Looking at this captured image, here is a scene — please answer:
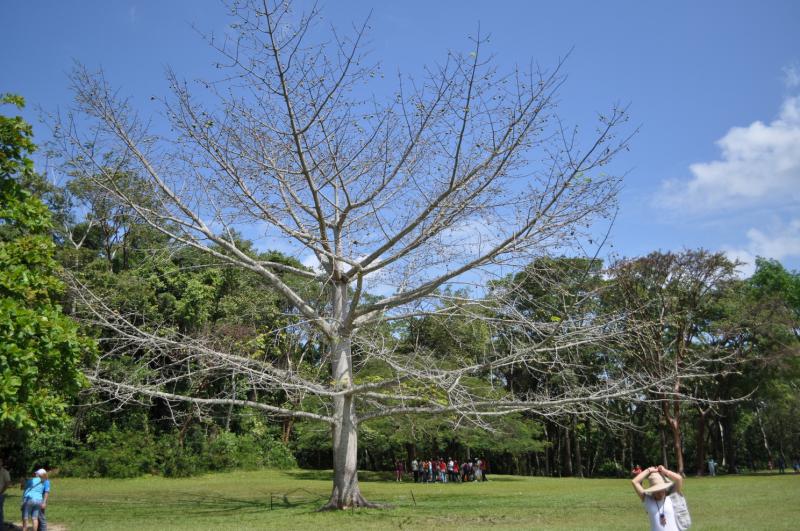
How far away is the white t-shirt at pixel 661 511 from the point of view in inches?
200

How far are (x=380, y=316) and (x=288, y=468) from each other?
74.6ft

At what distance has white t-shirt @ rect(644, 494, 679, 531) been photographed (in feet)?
16.6

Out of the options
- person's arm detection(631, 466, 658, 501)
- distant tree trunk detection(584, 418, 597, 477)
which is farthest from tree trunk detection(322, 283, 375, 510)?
distant tree trunk detection(584, 418, 597, 477)

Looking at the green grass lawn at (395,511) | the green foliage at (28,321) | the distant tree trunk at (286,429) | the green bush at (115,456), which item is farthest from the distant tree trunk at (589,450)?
the green foliage at (28,321)

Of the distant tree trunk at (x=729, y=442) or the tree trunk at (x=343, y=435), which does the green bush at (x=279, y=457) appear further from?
the distant tree trunk at (x=729, y=442)

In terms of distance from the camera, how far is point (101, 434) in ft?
92.8

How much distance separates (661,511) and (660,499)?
0.31ft

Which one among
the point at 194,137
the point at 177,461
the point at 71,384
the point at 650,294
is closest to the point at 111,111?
the point at 194,137

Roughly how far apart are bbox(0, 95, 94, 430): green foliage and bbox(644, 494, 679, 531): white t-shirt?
23.2ft

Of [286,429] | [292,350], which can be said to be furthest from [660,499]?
[286,429]

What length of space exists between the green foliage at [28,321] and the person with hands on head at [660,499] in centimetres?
705

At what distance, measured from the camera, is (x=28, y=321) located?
310 inches

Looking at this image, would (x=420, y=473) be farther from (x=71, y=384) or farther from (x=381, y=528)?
(x=71, y=384)

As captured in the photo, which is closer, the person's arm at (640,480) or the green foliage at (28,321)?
the person's arm at (640,480)
